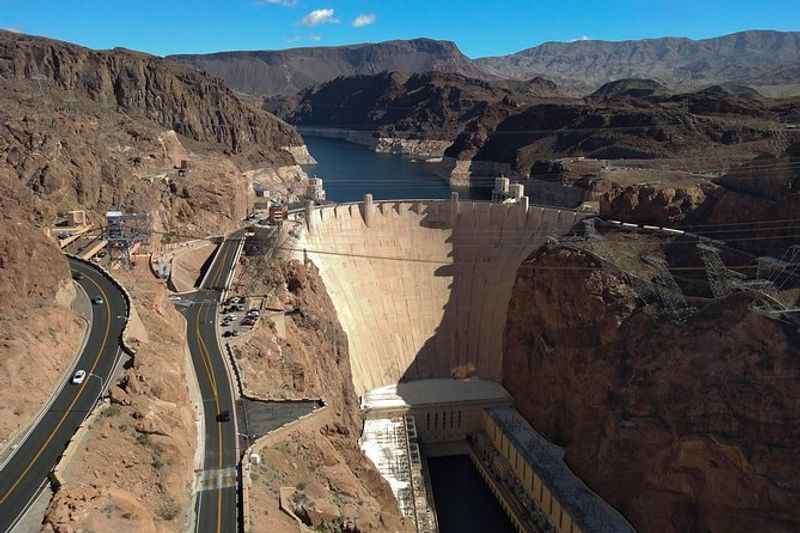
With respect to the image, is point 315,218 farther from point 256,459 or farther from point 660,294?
point 256,459

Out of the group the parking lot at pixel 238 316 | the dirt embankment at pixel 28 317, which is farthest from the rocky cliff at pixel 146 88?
the dirt embankment at pixel 28 317

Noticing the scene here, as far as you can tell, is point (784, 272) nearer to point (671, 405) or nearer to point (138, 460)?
point (671, 405)

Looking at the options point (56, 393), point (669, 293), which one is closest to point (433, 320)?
point (669, 293)

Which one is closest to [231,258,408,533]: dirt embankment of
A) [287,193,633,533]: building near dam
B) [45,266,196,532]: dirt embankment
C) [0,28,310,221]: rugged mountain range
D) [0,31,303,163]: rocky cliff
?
[45,266,196,532]: dirt embankment

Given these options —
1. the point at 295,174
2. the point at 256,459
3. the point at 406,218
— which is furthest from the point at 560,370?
the point at 295,174

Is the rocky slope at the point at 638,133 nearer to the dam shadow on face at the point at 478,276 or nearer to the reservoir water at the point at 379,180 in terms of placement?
the reservoir water at the point at 379,180

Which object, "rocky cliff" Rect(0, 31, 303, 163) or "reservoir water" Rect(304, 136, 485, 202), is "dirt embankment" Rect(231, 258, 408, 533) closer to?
"reservoir water" Rect(304, 136, 485, 202)
